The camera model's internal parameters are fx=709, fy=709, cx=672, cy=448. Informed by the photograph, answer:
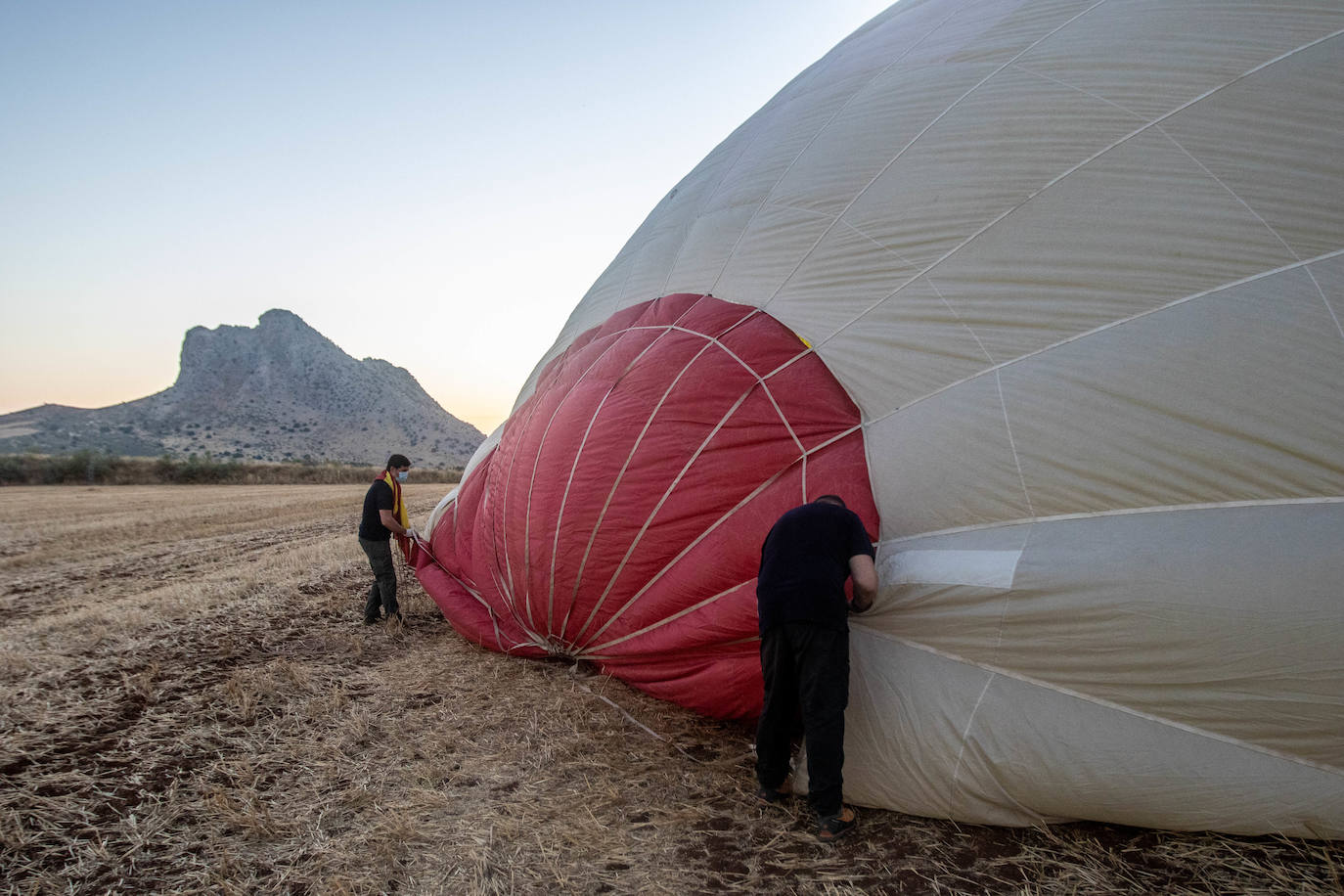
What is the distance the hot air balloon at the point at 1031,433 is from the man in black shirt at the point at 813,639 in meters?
0.23

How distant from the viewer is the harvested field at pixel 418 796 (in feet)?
7.63

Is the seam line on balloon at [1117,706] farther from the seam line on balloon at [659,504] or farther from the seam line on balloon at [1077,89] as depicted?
the seam line on balloon at [1077,89]

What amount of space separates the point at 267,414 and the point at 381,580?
71618 millimetres

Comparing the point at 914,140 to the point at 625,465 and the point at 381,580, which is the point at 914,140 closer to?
the point at 625,465

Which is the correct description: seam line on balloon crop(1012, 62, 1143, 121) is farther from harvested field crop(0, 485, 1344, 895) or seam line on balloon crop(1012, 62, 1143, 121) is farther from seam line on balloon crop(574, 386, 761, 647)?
harvested field crop(0, 485, 1344, 895)

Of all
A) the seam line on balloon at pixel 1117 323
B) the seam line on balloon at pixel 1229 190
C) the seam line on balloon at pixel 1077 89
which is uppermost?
the seam line on balloon at pixel 1077 89

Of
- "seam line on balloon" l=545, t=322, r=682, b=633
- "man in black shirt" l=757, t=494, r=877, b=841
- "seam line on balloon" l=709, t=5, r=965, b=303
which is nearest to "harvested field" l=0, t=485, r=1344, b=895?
"man in black shirt" l=757, t=494, r=877, b=841

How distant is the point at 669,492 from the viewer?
3.58 meters

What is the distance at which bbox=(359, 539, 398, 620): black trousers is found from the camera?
18.5 ft

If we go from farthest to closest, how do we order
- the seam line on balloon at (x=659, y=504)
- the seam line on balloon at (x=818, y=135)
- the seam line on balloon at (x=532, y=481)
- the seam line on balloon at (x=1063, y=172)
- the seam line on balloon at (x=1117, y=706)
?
the seam line on balloon at (x=818, y=135)
the seam line on balloon at (x=532, y=481)
the seam line on balloon at (x=659, y=504)
the seam line on balloon at (x=1063, y=172)
the seam line on balloon at (x=1117, y=706)

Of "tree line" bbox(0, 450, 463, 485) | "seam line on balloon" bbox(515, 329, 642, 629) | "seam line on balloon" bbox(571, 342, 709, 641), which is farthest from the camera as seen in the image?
"tree line" bbox(0, 450, 463, 485)

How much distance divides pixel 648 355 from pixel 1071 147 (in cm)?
226

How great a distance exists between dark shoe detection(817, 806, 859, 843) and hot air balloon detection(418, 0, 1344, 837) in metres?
0.14

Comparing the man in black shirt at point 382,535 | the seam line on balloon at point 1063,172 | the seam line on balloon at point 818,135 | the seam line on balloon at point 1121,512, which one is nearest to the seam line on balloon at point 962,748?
the seam line on balloon at point 1121,512
